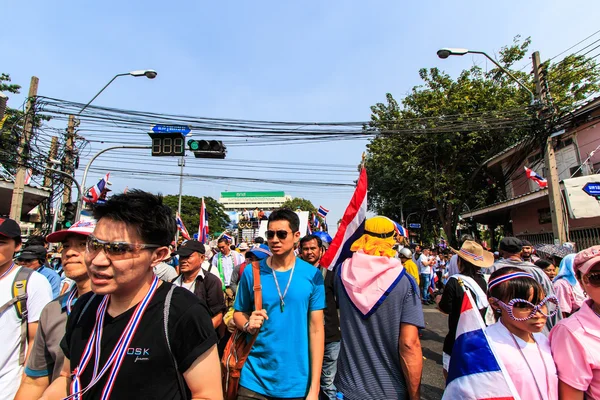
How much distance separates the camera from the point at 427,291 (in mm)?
11352

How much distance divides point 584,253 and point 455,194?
1869 cm

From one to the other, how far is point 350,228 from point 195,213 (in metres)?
59.1

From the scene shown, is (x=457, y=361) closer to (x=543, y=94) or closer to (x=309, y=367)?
(x=309, y=367)

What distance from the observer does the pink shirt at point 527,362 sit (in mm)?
1636

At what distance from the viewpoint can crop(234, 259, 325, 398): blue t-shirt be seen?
7.57 feet

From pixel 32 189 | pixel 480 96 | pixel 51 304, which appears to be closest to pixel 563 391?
pixel 51 304

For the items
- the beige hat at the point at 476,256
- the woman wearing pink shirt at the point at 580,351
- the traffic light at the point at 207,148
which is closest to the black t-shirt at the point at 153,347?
the woman wearing pink shirt at the point at 580,351

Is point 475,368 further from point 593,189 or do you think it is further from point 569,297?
point 593,189

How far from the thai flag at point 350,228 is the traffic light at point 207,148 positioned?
7.98 meters

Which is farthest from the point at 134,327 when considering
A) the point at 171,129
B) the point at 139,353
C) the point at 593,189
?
the point at 593,189

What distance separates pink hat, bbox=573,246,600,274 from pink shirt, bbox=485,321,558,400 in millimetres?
488

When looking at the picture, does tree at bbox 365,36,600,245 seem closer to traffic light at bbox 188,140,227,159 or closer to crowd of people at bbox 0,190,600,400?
traffic light at bbox 188,140,227,159

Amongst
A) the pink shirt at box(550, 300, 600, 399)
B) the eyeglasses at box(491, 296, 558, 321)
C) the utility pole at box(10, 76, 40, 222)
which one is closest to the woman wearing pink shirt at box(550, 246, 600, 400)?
the pink shirt at box(550, 300, 600, 399)

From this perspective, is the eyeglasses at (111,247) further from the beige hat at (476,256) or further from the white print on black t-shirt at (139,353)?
the beige hat at (476,256)
